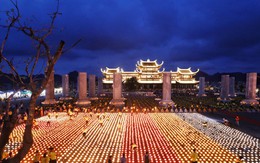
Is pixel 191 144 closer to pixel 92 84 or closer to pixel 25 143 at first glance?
pixel 25 143

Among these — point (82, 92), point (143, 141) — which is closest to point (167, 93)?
point (82, 92)

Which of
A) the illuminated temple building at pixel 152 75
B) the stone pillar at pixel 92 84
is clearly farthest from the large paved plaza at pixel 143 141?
the illuminated temple building at pixel 152 75

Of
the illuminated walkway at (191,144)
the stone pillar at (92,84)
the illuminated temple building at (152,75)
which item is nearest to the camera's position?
the illuminated walkway at (191,144)

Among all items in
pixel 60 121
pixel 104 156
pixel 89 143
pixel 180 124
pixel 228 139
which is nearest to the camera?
pixel 104 156

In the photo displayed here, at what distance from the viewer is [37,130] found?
1844cm

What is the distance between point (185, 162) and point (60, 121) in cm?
1472

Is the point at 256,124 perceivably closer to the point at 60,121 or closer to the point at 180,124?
the point at 180,124

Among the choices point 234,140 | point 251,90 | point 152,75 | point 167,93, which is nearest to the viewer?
point 234,140

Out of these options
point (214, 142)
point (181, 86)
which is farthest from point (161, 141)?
point (181, 86)

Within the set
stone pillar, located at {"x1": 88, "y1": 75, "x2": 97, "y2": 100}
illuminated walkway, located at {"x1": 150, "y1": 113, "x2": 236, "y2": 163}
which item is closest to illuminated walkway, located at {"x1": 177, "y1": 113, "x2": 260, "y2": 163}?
illuminated walkway, located at {"x1": 150, "y1": 113, "x2": 236, "y2": 163}

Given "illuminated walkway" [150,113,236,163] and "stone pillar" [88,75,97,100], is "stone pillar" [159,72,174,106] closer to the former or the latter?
"illuminated walkway" [150,113,236,163]

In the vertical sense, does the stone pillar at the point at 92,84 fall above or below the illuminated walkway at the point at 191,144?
above

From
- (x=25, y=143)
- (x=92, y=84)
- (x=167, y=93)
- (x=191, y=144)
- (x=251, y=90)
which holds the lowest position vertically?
(x=191, y=144)

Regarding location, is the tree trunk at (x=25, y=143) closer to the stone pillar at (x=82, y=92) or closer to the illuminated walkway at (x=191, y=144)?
the illuminated walkway at (x=191, y=144)
